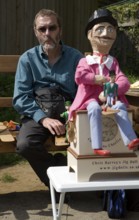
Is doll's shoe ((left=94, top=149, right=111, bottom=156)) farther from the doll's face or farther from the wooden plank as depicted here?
the wooden plank

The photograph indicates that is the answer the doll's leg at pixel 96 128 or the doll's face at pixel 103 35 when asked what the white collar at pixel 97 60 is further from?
the doll's leg at pixel 96 128

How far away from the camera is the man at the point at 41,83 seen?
12.5ft

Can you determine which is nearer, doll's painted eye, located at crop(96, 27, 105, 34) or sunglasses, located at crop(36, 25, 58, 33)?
doll's painted eye, located at crop(96, 27, 105, 34)

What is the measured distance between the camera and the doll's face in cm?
322

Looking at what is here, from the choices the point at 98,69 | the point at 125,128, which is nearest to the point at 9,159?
the point at 98,69

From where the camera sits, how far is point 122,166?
3018 mm

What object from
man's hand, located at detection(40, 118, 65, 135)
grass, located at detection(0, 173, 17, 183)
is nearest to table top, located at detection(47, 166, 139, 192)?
man's hand, located at detection(40, 118, 65, 135)

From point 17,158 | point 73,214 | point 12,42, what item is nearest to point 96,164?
point 73,214

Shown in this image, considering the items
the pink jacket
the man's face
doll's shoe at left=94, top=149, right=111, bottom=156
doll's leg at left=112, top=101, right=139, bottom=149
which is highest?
the man's face

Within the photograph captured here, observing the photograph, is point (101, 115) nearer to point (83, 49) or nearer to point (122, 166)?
point (122, 166)

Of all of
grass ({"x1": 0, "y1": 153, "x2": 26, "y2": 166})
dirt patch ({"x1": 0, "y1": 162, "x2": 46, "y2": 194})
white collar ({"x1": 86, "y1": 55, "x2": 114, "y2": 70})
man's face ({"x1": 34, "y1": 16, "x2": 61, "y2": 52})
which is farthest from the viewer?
grass ({"x1": 0, "y1": 153, "x2": 26, "y2": 166})

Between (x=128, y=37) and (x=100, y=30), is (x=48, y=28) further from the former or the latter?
(x=128, y=37)

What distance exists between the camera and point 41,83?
4043mm

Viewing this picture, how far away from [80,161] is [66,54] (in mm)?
1418
